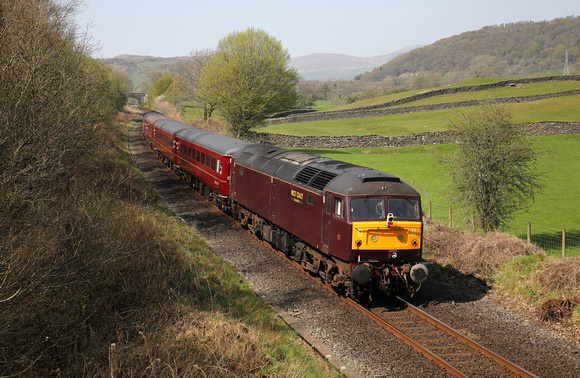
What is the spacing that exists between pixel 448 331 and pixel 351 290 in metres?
2.56

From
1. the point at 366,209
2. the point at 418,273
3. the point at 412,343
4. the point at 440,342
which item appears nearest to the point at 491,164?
the point at 418,273

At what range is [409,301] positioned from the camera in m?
12.4

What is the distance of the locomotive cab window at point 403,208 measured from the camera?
11820mm

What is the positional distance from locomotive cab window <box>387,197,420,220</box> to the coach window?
120 centimetres

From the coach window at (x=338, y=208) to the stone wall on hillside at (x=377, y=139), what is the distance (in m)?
36.0

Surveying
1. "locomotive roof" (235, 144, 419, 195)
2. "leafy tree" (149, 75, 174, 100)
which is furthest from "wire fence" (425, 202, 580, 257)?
"leafy tree" (149, 75, 174, 100)

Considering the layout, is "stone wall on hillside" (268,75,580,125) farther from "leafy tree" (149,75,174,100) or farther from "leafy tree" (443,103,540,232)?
"leafy tree" (149,75,174,100)

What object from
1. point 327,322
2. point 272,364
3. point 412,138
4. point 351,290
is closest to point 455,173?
point 351,290

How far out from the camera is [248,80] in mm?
46781

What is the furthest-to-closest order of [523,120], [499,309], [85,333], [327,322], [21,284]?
[523,120], [499,309], [327,322], [85,333], [21,284]

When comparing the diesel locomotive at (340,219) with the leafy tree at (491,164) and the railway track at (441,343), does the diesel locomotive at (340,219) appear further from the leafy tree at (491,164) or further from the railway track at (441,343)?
the leafy tree at (491,164)

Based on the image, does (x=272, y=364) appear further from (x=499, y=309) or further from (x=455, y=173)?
(x=455, y=173)

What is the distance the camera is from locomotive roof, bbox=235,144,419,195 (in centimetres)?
1193

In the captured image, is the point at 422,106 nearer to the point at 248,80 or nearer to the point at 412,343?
the point at 248,80
